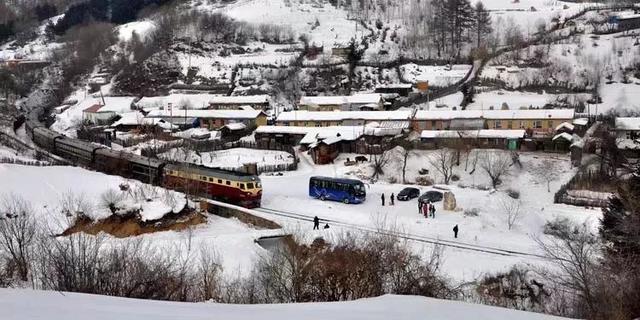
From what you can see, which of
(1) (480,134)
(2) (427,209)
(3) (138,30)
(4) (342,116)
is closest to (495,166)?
(1) (480,134)

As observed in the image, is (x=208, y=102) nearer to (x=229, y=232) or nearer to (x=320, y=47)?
(x=320, y=47)

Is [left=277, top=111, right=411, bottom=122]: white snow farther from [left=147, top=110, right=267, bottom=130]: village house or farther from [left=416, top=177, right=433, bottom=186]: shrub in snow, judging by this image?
[left=416, top=177, right=433, bottom=186]: shrub in snow

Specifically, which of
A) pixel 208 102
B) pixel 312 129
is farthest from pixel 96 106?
pixel 312 129

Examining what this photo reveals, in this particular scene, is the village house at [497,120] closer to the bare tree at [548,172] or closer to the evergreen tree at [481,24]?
the bare tree at [548,172]

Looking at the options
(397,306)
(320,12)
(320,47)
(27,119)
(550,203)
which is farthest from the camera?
(320,12)

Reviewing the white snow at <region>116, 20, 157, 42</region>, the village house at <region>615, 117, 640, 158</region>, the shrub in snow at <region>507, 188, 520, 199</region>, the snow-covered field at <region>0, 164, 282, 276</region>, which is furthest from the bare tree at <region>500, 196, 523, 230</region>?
the white snow at <region>116, 20, 157, 42</region>

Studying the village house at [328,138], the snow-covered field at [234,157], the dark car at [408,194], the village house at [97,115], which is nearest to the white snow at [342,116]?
the village house at [328,138]
